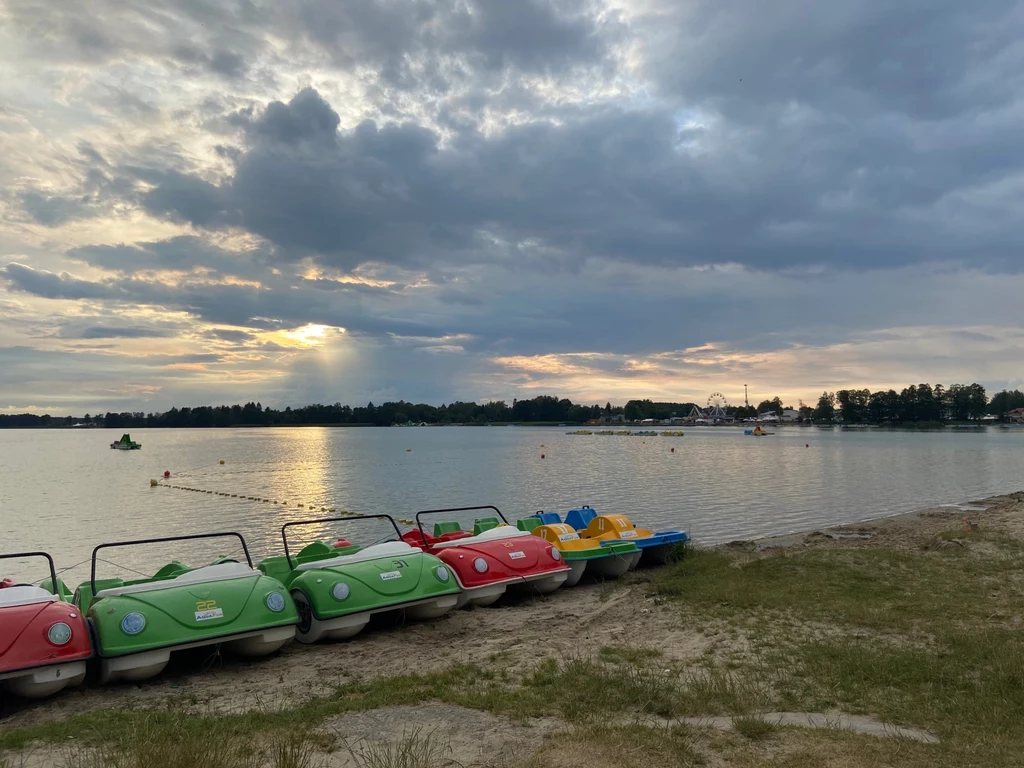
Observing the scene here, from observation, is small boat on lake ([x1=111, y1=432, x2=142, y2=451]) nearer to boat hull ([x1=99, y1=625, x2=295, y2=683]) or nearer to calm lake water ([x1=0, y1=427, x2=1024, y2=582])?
calm lake water ([x1=0, y1=427, x2=1024, y2=582])

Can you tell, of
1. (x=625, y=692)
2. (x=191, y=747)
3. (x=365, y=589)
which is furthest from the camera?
(x=365, y=589)

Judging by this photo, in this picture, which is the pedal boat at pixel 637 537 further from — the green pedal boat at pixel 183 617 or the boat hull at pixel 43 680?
the boat hull at pixel 43 680

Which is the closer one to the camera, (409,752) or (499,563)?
(409,752)

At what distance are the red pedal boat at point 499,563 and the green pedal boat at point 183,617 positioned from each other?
2.71 metres

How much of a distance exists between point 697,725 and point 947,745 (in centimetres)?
166

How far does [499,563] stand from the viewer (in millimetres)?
10906

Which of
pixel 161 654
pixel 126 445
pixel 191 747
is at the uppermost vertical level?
pixel 191 747

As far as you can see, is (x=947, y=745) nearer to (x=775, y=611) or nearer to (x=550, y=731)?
(x=550, y=731)

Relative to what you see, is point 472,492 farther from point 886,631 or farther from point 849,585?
point 886,631

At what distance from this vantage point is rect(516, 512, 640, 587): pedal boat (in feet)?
41.2

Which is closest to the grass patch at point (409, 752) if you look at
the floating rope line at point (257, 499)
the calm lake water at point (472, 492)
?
the calm lake water at point (472, 492)

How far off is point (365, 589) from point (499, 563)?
8.47 feet

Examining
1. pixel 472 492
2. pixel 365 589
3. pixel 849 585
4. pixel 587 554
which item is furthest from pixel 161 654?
pixel 472 492

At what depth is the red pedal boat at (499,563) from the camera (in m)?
10.5
